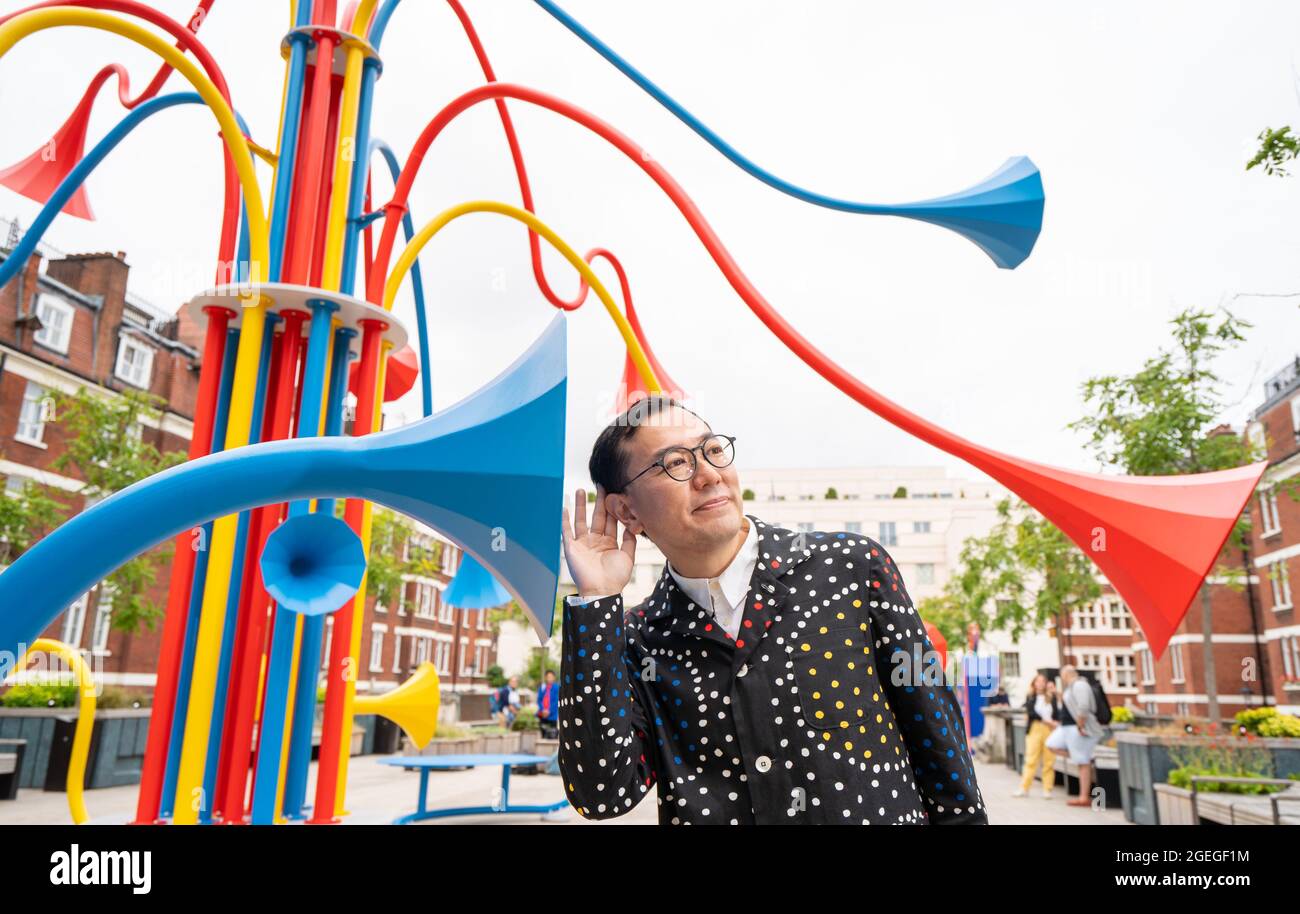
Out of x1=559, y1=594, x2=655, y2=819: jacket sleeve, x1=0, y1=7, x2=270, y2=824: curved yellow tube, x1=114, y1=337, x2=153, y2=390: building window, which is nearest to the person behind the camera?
x1=559, y1=594, x2=655, y2=819: jacket sleeve

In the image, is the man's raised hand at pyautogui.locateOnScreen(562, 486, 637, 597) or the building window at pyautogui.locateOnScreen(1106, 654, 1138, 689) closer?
the man's raised hand at pyautogui.locateOnScreen(562, 486, 637, 597)

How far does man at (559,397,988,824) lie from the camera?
177 cm

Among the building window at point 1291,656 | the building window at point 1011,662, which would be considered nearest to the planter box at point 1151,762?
the building window at point 1291,656

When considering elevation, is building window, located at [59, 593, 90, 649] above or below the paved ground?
above

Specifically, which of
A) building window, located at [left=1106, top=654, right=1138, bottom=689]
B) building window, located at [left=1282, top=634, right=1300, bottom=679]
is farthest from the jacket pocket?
building window, located at [left=1106, top=654, right=1138, bottom=689]

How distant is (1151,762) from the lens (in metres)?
10.9

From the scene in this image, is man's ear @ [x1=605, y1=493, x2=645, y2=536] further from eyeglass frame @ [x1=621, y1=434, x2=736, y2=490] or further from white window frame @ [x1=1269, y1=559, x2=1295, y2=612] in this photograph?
white window frame @ [x1=1269, y1=559, x2=1295, y2=612]

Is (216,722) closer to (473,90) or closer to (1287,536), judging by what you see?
(473,90)

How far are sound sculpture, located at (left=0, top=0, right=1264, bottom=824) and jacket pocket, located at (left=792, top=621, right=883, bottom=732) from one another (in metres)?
0.55

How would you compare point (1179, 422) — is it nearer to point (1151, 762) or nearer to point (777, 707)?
point (1151, 762)

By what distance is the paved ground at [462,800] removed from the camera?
11.2 metres
